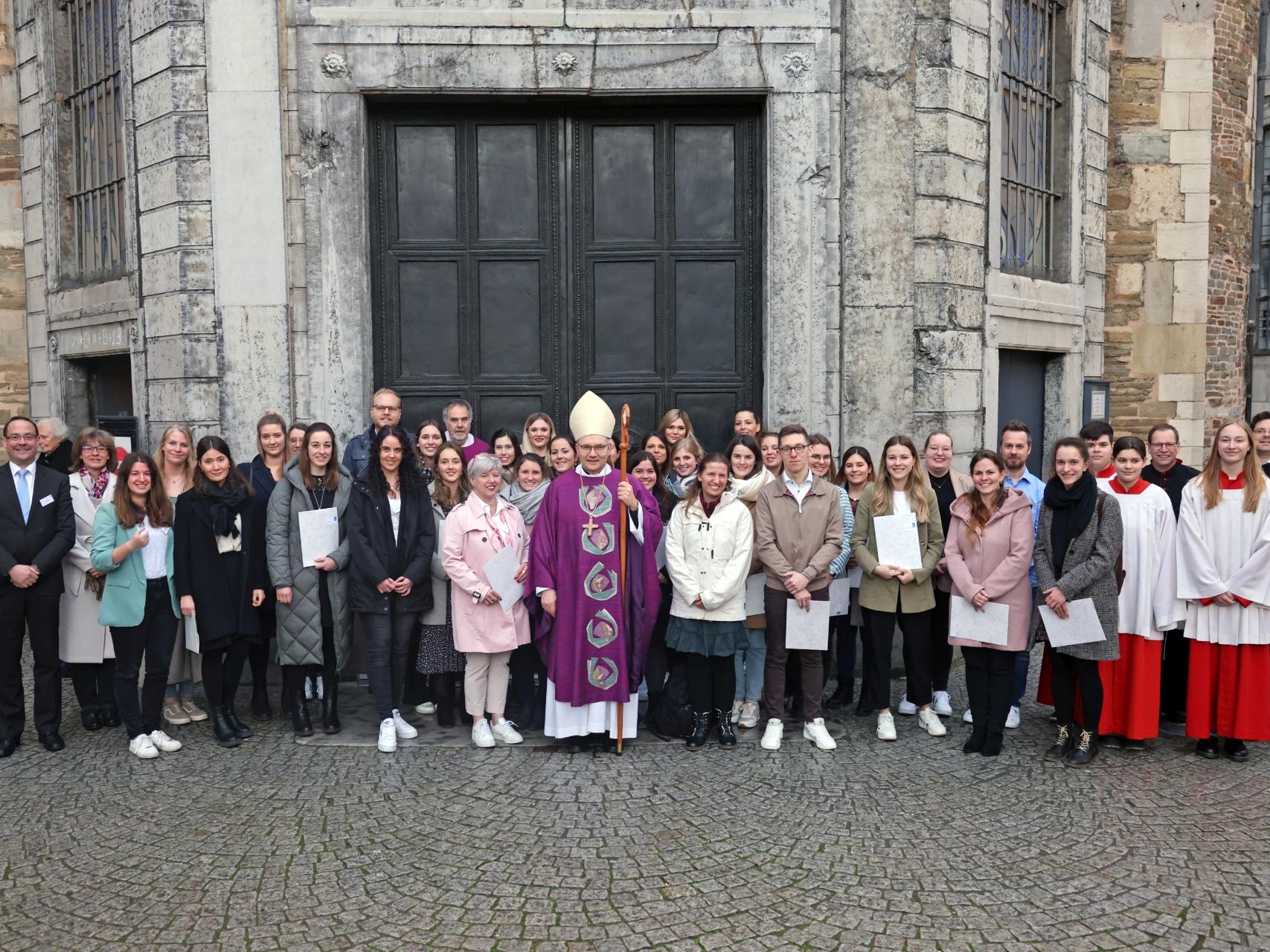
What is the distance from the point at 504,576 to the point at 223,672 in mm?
1815

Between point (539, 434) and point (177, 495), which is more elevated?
point (539, 434)

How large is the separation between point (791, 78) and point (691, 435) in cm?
307

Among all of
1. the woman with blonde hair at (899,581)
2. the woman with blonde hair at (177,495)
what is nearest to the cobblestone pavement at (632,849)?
the woman with blonde hair at (899,581)

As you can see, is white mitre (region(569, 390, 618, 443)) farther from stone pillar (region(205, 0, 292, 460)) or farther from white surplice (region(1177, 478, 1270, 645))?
white surplice (region(1177, 478, 1270, 645))

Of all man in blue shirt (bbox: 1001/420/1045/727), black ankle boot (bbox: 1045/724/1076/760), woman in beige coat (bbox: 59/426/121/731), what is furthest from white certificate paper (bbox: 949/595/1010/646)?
woman in beige coat (bbox: 59/426/121/731)

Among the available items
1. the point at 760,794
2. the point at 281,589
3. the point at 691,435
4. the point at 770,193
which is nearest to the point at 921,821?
the point at 760,794

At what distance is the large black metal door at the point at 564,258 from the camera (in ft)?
28.2

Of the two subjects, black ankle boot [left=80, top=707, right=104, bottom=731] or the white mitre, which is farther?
black ankle boot [left=80, top=707, right=104, bottom=731]

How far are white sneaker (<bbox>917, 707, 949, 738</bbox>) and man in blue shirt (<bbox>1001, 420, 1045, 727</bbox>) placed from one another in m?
0.41

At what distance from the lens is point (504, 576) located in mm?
6211

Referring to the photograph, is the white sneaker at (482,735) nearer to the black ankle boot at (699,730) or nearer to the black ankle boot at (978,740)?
the black ankle boot at (699,730)

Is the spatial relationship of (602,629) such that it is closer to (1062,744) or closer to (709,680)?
(709,680)

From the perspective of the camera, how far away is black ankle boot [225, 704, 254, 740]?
6.29 m

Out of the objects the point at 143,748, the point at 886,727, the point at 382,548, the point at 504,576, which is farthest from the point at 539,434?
the point at 143,748
